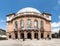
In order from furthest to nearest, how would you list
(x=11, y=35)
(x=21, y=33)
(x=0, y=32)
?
(x=0, y=32) < (x=11, y=35) < (x=21, y=33)

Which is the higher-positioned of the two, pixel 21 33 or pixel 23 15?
pixel 23 15

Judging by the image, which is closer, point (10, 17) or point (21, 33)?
point (21, 33)

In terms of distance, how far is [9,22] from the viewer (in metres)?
60.3

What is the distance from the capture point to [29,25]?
53719 mm

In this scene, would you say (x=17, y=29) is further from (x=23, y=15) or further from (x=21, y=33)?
(x=23, y=15)

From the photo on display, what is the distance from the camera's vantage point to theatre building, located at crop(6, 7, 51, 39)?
5288 centimetres

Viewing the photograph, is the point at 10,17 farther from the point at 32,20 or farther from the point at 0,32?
the point at 0,32

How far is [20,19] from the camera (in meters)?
54.2

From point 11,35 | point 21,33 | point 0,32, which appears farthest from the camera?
point 0,32

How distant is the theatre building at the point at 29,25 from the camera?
5288 centimetres

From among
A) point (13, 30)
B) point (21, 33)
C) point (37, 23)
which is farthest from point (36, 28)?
point (13, 30)

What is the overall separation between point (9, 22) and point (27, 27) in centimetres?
1036

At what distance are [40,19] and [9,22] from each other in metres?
13.6

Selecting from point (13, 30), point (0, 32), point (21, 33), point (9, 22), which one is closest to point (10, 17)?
point (9, 22)
